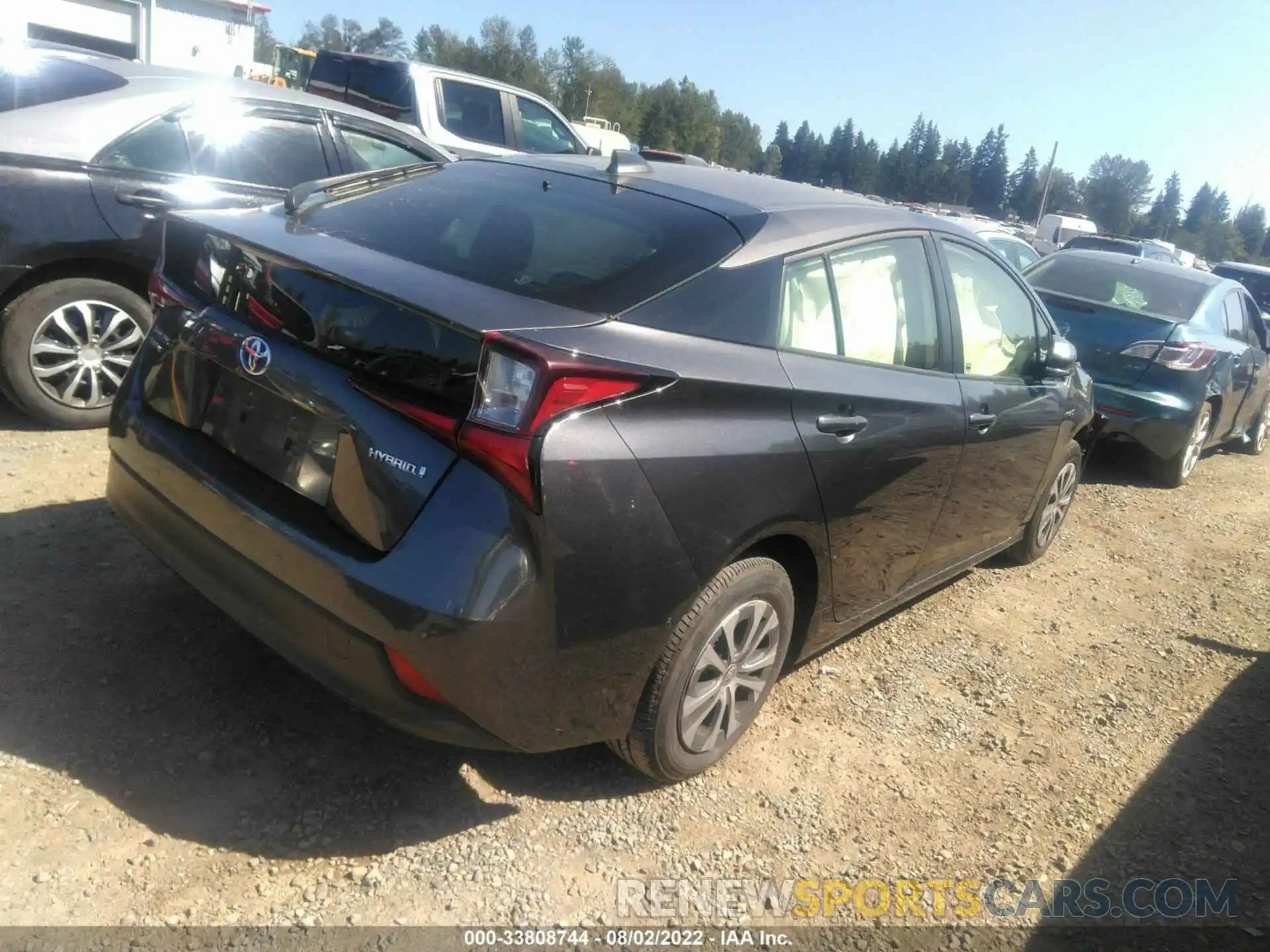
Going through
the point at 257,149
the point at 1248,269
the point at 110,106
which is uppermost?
the point at 1248,269

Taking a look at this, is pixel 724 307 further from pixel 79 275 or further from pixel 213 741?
pixel 79 275

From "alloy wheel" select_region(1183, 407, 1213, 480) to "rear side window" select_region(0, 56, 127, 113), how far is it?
23.6 ft

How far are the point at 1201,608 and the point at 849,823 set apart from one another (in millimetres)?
3224

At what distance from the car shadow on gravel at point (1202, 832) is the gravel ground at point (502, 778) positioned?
1cm

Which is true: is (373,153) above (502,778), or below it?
above

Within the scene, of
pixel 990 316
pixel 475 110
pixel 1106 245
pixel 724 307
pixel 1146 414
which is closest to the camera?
pixel 724 307

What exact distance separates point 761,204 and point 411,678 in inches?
72.3

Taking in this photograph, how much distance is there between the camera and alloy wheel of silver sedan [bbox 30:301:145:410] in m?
4.49

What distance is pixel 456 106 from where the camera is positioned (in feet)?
32.2

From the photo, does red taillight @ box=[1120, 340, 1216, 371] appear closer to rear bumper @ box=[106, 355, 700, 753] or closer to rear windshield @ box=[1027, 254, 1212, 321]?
rear windshield @ box=[1027, 254, 1212, 321]

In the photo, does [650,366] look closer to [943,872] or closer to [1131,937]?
[943,872]

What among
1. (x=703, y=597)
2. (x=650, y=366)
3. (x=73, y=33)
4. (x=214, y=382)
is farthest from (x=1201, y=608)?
(x=73, y=33)

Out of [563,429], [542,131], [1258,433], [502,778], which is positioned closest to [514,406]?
[563,429]

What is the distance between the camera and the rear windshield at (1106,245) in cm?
2217
